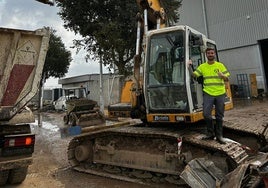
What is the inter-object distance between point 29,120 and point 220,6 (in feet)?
83.1

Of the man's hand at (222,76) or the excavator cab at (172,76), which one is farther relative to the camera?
the excavator cab at (172,76)

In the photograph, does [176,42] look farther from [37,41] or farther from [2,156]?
[2,156]

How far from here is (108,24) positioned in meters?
17.8

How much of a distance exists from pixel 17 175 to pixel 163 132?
297 cm

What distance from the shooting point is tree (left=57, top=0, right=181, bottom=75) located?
1809 centimetres

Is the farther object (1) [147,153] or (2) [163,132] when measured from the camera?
(1) [147,153]

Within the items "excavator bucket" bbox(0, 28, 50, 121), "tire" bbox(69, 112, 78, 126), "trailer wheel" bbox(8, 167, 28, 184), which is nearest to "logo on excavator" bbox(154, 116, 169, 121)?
"excavator bucket" bbox(0, 28, 50, 121)

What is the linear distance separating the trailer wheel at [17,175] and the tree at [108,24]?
498 inches

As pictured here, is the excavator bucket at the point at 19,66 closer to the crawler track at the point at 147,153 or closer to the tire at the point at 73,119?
the crawler track at the point at 147,153

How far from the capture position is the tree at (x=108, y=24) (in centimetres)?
1809

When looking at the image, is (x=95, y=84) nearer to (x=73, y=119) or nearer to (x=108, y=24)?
(x=108, y=24)

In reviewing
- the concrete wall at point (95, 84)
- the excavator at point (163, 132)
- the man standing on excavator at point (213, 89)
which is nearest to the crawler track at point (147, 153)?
the excavator at point (163, 132)

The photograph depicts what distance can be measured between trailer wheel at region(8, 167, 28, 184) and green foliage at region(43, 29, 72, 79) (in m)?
29.8

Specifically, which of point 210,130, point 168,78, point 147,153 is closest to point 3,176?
point 147,153
